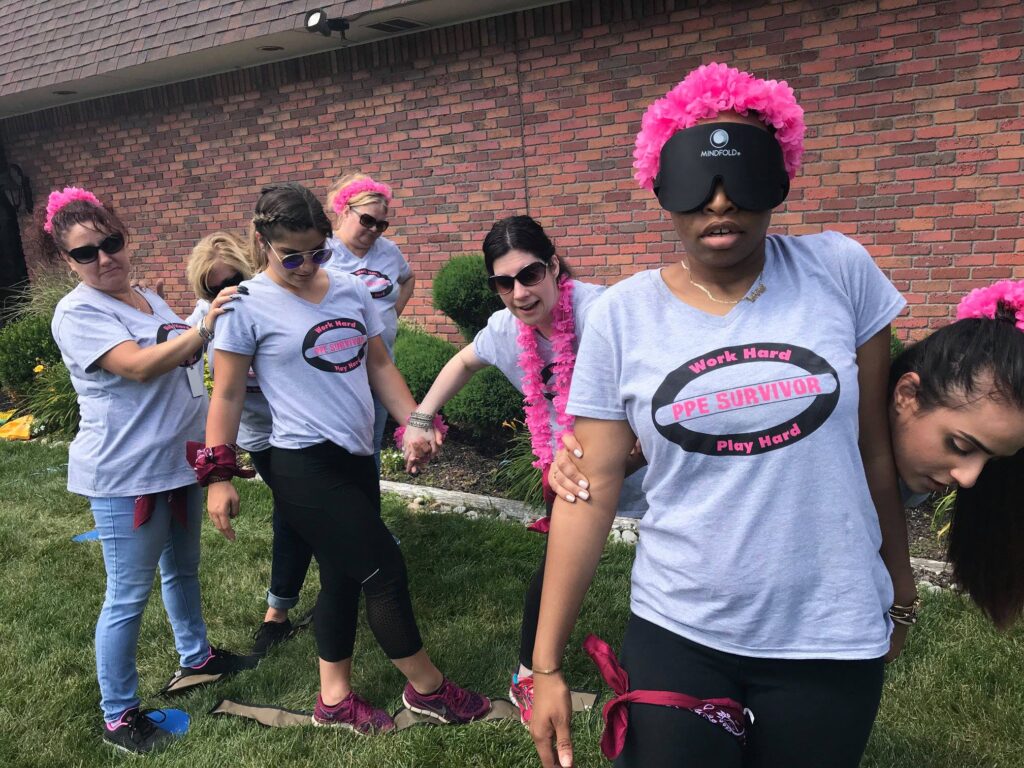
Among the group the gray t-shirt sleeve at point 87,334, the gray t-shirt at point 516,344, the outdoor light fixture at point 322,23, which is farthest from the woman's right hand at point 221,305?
the outdoor light fixture at point 322,23

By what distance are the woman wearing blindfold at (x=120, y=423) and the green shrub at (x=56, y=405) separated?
562 cm

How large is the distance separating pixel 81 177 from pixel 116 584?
9.36 metres

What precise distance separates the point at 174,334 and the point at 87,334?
352 millimetres

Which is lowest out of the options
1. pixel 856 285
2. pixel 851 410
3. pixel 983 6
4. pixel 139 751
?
pixel 139 751

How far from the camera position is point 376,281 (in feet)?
14.9

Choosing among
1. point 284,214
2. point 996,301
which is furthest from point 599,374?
point 284,214

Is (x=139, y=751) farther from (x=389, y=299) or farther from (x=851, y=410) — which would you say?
(x=851, y=410)

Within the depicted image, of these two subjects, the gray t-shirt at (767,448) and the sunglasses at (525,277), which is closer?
the gray t-shirt at (767,448)

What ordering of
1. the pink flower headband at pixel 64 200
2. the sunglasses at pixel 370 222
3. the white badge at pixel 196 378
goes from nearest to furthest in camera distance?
the pink flower headband at pixel 64 200, the white badge at pixel 196 378, the sunglasses at pixel 370 222

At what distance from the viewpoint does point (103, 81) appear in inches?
366

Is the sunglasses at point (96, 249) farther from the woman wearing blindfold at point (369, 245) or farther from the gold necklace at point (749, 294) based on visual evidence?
the gold necklace at point (749, 294)

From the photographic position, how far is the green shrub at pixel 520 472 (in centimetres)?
539

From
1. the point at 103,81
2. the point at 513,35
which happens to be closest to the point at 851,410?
the point at 513,35

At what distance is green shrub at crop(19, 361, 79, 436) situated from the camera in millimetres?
8055
